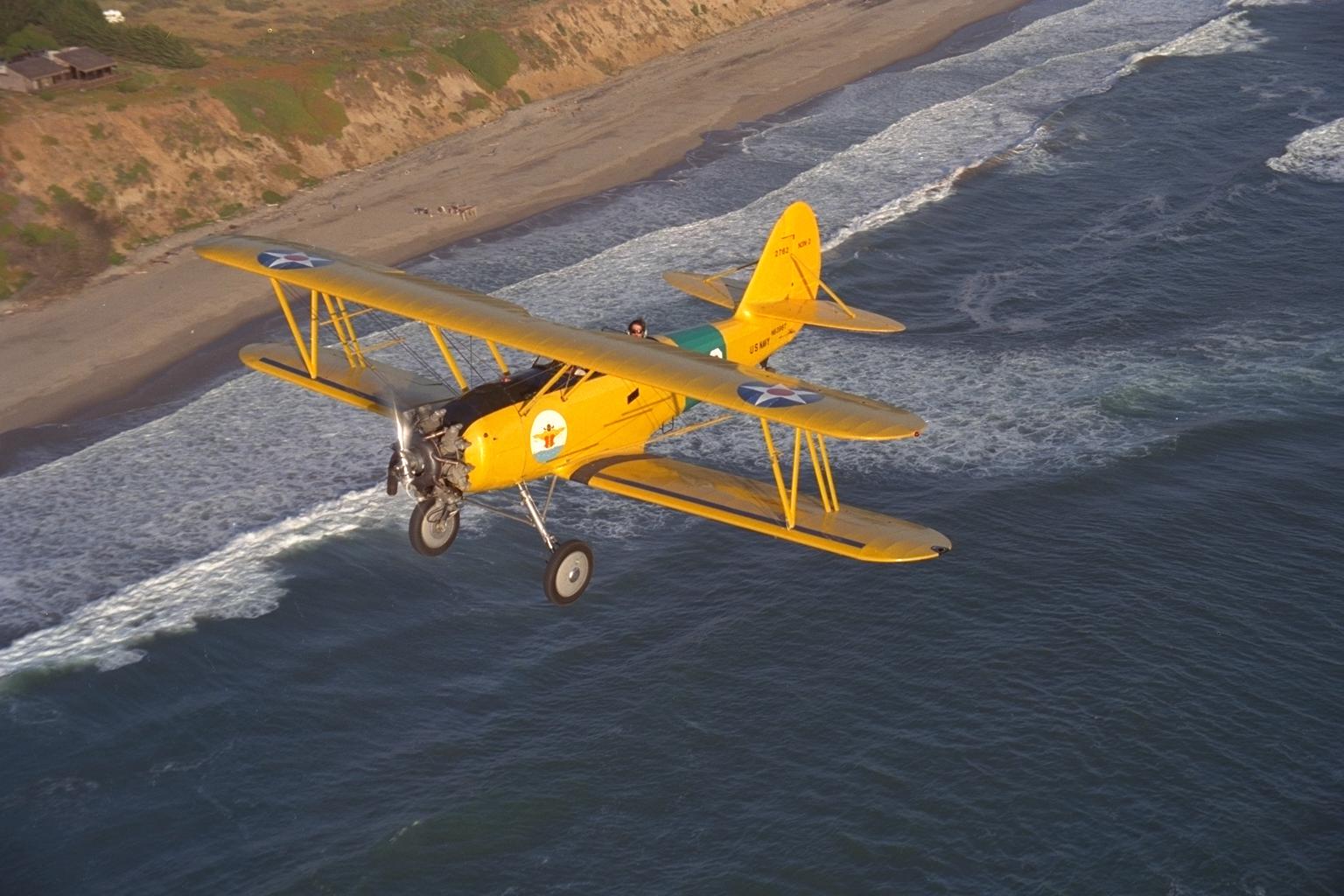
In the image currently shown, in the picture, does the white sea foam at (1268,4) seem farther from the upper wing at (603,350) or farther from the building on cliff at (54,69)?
the upper wing at (603,350)

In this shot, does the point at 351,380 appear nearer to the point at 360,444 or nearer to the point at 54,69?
the point at 360,444

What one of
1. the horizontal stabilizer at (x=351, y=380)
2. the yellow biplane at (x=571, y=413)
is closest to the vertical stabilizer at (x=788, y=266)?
the yellow biplane at (x=571, y=413)

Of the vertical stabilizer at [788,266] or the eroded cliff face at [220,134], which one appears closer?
the vertical stabilizer at [788,266]

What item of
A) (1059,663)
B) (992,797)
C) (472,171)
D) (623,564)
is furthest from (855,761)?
(472,171)

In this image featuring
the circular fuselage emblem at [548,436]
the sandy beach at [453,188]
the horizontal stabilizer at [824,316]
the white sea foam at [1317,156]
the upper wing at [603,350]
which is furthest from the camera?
the white sea foam at [1317,156]

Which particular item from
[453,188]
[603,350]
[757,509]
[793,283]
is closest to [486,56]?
[453,188]

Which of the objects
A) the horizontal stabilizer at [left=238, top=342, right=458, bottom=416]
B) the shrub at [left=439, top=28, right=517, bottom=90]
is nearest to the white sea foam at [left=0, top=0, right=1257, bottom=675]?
the horizontal stabilizer at [left=238, top=342, right=458, bottom=416]
